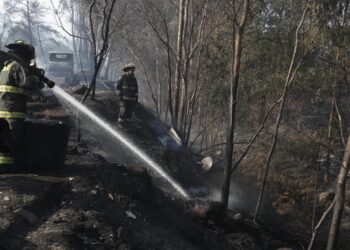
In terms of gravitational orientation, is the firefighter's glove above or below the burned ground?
above

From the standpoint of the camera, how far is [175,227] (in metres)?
5.80

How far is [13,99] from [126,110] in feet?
18.4

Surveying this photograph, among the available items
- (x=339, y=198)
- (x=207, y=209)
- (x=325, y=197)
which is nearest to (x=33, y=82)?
(x=207, y=209)

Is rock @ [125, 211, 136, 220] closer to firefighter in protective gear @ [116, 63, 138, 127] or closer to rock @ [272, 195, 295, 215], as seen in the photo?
firefighter in protective gear @ [116, 63, 138, 127]

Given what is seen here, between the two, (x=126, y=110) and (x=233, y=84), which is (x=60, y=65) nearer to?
(x=126, y=110)

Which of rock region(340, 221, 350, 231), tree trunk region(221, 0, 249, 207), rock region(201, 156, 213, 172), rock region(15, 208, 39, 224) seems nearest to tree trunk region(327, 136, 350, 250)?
tree trunk region(221, 0, 249, 207)

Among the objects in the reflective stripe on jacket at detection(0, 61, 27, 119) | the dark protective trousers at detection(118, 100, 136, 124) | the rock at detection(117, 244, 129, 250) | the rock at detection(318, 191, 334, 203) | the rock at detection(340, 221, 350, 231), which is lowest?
the rock at detection(340, 221, 350, 231)

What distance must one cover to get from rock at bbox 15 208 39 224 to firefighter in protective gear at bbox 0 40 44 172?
3.29 ft

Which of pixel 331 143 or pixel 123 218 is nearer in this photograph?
pixel 123 218

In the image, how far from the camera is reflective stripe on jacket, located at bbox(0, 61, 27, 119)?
5246 mm

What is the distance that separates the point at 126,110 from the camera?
1087 centimetres

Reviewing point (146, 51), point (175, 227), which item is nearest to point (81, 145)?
point (175, 227)

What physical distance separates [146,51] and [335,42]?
51.8 feet

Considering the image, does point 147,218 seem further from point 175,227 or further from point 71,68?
point 71,68
